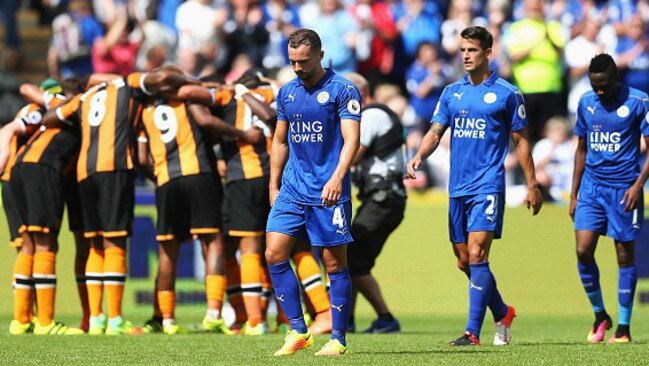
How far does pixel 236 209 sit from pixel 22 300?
2.37 m

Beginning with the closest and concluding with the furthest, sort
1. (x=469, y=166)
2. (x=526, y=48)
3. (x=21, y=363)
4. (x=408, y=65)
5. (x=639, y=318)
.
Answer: (x=21, y=363)
(x=469, y=166)
(x=639, y=318)
(x=526, y=48)
(x=408, y=65)

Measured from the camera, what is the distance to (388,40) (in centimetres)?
2102

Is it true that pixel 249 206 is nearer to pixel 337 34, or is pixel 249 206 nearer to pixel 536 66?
pixel 337 34

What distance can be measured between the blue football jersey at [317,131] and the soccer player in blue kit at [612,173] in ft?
9.92

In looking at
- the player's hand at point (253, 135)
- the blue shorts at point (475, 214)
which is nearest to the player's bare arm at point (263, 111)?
the player's hand at point (253, 135)

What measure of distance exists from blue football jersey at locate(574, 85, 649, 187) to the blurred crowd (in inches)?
287

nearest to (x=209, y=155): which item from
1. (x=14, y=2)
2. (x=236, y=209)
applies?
(x=236, y=209)

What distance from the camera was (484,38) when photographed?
35.6ft

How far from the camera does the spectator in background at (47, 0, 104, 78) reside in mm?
20516

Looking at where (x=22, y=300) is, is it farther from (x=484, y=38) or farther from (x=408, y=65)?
(x=408, y=65)


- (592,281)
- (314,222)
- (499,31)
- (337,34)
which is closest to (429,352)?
(314,222)

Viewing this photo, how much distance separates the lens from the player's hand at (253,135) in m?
13.2

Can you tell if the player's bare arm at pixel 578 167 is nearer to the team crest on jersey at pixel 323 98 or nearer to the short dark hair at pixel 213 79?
the team crest on jersey at pixel 323 98

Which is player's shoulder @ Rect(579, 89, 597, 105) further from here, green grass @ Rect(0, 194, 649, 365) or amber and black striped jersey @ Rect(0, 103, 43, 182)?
amber and black striped jersey @ Rect(0, 103, 43, 182)
